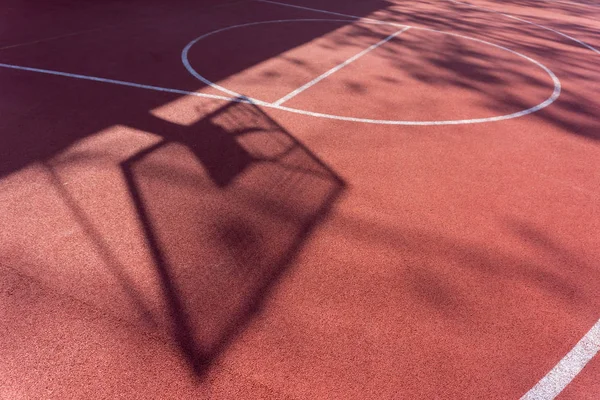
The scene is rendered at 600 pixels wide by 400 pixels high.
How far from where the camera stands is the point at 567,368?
10.9ft

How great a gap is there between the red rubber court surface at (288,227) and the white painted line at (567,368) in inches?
0.5

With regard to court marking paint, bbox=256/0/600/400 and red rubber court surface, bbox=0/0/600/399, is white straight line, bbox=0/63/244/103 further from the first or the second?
court marking paint, bbox=256/0/600/400

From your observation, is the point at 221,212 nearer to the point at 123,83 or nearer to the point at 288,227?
the point at 288,227

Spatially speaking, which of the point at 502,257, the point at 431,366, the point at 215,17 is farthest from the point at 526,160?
the point at 215,17

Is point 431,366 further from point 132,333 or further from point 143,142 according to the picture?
point 143,142

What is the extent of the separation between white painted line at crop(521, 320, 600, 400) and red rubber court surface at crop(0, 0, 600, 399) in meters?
0.01

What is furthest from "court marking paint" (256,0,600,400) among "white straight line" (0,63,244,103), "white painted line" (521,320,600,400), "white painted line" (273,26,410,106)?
"white straight line" (0,63,244,103)

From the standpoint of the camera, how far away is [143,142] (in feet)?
18.4

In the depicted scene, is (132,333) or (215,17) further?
(215,17)

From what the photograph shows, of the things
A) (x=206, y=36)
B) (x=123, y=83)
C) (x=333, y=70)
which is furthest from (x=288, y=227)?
(x=206, y=36)

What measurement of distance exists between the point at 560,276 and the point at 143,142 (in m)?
4.43

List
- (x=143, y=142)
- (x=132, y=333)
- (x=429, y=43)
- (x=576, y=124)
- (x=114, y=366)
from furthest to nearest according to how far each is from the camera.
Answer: (x=429, y=43), (x=576, y=124), (x=143, y=142), (x=132, y=333), (x=114, y=366)

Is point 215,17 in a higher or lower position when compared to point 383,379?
higher

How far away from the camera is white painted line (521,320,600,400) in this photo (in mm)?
3137
